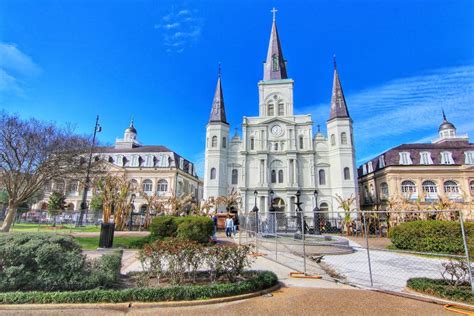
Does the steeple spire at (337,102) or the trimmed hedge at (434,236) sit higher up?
the steeple spire at (337,102)

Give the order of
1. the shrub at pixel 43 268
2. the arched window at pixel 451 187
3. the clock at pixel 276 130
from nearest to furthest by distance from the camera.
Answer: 1. the shrub at pixel 43 268
2. the arched window at pixel 451 187
3. the clock at pixel 276 130

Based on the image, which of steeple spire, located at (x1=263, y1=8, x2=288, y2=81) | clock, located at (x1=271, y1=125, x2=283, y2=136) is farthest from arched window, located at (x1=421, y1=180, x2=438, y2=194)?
steeple spire, located at (x1=263, y1=8, x2=288, y2=81)

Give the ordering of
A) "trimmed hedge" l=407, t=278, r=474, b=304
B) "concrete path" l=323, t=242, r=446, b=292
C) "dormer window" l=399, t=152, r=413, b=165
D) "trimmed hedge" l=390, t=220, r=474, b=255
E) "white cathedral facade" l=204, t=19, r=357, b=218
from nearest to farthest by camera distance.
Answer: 1. "trimmed hedge" l=407, t=278, r=474, b=304
2. "concrete path" l=323, t=242, r=446, b=292
3. "trimmed hedge" l=390, t=220, r=474, b=255
4. "white cathedral facade" l=204, t=19, r=357, b=218
5. "dormer window" l=399, t=152, r=413, b=165

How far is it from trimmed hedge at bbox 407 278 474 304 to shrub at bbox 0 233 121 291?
7.80 meters

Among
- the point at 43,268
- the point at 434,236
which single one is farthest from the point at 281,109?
the point at 43,268

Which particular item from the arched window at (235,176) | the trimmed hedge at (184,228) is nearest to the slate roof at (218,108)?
the arched window at (235,176)

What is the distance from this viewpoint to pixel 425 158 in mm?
38594

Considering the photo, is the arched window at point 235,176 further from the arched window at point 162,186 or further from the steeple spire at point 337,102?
the steeple spire at point 337,102

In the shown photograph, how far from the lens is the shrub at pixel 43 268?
5258mm

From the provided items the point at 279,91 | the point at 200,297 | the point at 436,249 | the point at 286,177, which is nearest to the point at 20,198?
the point at 200,297

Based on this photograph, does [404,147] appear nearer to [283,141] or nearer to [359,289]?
[283,141]

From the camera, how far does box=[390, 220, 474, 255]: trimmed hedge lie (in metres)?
13.1

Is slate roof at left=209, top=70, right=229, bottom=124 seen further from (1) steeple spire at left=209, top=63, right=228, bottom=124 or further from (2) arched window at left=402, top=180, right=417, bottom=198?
(2) arched window at left=402, top=180, right=417, bottom=198

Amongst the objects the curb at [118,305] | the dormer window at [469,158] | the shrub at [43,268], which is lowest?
the curb at [118,305]
